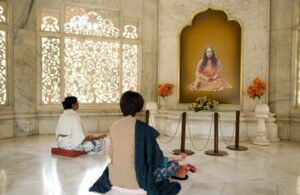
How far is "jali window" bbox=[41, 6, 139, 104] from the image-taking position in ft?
27.3

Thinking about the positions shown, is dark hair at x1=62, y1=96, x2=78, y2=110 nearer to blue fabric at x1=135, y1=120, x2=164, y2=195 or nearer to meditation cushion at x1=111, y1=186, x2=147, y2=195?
meditation cushion at x1=111, y1=186, x2=147, y2=195

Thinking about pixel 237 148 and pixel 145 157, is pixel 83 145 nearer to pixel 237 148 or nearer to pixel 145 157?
pixel 145 157

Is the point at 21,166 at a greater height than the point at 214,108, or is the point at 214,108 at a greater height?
the point at 214,108

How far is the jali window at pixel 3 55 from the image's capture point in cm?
757

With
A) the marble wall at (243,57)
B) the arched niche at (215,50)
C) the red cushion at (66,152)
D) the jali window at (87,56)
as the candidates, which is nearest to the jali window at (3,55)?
the marble wall at (243,57)

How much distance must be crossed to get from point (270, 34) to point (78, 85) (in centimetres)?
581

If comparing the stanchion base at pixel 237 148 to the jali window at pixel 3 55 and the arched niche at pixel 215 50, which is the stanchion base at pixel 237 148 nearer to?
the arched niche at pixel 215 50

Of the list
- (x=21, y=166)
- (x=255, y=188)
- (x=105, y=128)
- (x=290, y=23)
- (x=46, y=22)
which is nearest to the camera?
(x=255, y=188)

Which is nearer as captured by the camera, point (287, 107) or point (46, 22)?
point (287, 107)

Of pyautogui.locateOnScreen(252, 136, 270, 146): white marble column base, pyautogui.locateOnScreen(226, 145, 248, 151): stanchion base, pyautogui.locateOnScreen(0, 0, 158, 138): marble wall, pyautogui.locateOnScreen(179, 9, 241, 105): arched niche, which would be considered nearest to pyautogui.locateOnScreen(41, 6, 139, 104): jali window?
pyautogui.locateOnScreen(0, 0, 158, 138): marble wall

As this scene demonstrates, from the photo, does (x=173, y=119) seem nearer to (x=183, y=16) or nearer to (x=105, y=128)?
(x=105, y=128)

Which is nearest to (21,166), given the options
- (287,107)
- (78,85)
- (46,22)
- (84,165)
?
(84,165)

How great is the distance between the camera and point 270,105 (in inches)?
313

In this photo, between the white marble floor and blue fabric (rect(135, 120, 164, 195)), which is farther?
the white marble floor
